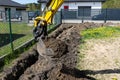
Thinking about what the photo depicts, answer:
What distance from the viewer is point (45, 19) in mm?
6906

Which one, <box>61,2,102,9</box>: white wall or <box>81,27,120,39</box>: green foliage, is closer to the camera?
<box>81,27,120,39</box>: green foliage

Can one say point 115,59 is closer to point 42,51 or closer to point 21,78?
point 42,51

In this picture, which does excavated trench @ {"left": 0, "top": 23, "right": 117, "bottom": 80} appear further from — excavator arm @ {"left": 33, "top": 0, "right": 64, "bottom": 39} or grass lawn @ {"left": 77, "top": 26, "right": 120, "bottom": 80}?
A: excavator arm @ {"left": 33, "top": 0, "right": 64, "bottom": 39}

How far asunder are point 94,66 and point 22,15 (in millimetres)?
20331

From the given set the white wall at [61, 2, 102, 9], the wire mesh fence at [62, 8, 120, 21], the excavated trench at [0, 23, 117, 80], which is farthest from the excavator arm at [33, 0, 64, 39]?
the white wall at [61, 2, 102, 9]

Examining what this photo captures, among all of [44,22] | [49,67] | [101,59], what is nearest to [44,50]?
[49,67]

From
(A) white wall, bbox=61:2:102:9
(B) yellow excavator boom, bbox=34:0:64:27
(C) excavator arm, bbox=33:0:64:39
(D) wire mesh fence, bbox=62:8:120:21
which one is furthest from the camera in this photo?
(A) white wall, bbox=61:2:102:9

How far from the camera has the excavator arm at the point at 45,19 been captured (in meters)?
6.76

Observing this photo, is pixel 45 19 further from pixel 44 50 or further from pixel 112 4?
pixel 112 4

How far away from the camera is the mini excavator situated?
22.2ft

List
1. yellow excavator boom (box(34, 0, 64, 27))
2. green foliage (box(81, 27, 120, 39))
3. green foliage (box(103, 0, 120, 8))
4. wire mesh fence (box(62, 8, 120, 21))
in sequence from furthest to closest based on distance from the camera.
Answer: green foliage (box(103, 0, 120, 8)) < wire mesh fence (box(62, 8, 120, 21)) < green foliage (box(81, 27, 120, 39)) < yellow excavator boom (box(34, 0, 64, 27))

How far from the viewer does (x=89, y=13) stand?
101 feet

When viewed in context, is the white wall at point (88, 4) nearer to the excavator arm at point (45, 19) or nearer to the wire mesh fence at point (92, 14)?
the wire mesh fence at point (92, 14)

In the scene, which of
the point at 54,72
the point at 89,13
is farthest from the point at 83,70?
the point at 89,13
